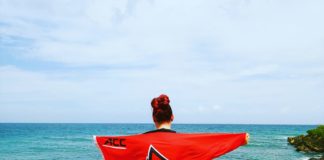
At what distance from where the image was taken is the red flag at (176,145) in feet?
14.8

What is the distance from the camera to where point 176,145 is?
4.53 meters

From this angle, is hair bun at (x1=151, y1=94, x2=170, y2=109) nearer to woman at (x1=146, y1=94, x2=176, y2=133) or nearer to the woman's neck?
woman at (x1=146, y1=94, x2=176, y2=133)

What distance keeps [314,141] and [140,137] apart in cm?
4348

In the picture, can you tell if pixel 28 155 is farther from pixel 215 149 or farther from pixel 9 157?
pixel 215 149

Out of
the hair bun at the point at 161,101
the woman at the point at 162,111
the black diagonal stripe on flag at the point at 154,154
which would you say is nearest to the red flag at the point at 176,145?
the black diagonal stripe on flag at the point at 154,154

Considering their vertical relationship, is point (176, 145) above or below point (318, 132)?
below

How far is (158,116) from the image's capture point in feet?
14.3

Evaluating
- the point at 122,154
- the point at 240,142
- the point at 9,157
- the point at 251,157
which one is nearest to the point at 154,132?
the point at 122,154

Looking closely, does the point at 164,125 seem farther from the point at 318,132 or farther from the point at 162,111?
the point at 318,132

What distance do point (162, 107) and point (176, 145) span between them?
481mm

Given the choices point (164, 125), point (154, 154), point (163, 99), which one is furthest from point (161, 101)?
point (154, 154)

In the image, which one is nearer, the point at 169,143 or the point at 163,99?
the point at 163,99

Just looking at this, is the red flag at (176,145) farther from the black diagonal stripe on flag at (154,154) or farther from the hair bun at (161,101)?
the hair bun at (161,101)

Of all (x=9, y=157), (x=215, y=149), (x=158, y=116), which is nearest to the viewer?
(x=158, y=116)
